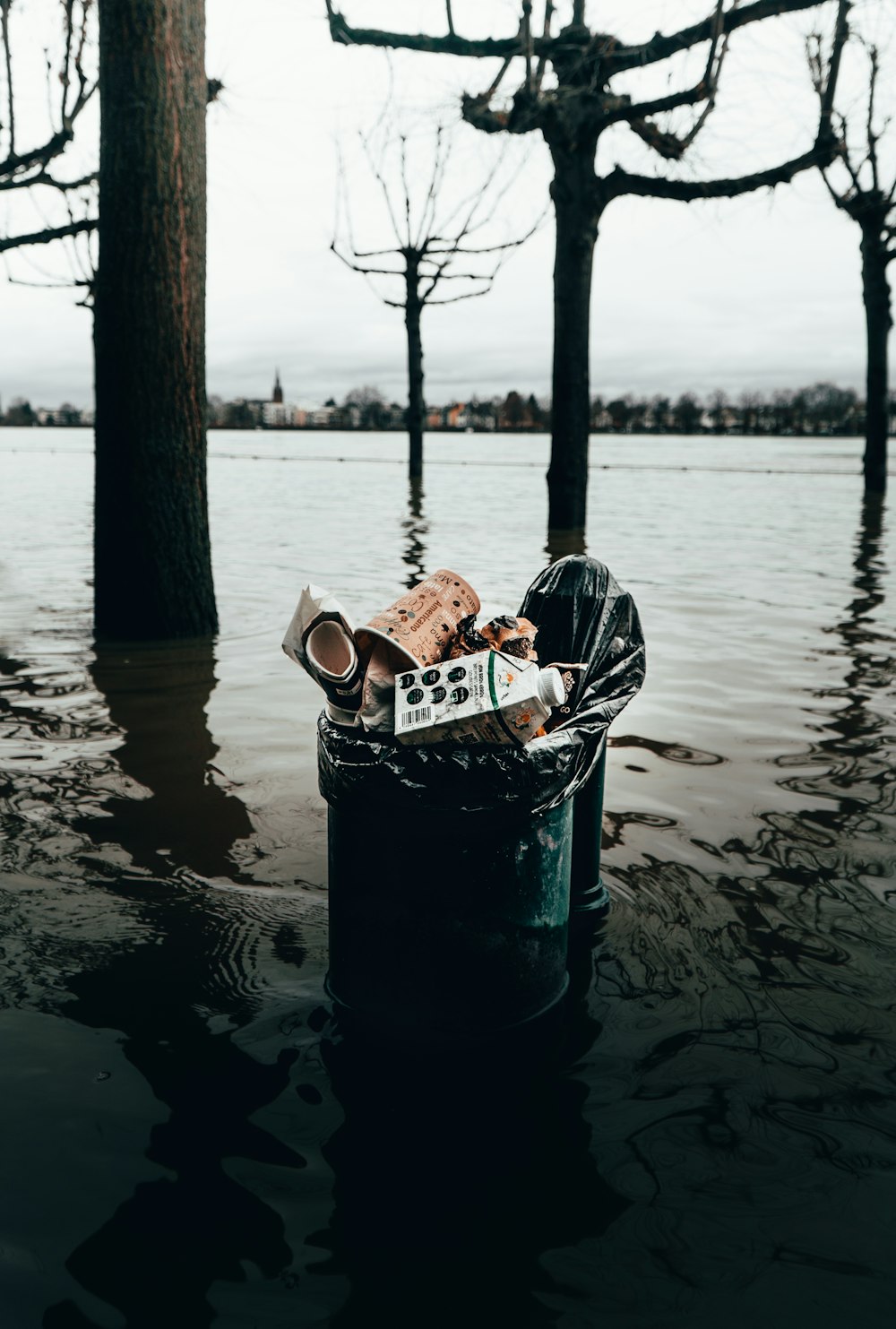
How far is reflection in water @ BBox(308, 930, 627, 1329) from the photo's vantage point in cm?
180

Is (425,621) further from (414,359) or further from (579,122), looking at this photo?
(414,359)

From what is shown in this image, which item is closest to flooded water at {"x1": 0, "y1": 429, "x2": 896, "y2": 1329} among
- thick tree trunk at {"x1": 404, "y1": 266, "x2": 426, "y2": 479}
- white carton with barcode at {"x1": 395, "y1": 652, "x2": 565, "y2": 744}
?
white carton with barcode at {"x1": 395, "y1": 652, "x2": 565, "y2": 744}

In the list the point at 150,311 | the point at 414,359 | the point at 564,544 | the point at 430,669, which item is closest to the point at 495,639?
the point at 430,669

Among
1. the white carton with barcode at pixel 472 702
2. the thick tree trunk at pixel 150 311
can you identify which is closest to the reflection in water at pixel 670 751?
the white carton with barcode at pixel 472 702

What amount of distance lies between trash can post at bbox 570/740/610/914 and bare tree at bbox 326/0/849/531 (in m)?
9.41

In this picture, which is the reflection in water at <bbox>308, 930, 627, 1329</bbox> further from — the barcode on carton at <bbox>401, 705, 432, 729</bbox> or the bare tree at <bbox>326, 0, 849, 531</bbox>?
the bare tree at <bbox>326, 0, 849, 531</bbox>

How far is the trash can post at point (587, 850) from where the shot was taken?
9.99 feet

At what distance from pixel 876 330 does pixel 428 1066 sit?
826 inches

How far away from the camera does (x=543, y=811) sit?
237 centimetres

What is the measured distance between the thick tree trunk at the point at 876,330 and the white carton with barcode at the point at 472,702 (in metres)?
20.7

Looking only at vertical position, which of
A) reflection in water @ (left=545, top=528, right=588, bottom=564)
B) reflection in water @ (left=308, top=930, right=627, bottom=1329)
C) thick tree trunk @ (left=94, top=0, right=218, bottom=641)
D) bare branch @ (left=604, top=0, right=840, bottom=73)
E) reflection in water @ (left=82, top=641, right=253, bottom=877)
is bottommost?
reflection in water @ (left=308, top=930, right=627, bottom=1329)

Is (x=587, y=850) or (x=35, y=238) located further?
(x=35, y=238)

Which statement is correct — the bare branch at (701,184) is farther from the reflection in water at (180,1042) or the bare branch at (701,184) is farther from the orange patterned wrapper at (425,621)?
the orange patterned wrapper at (425,621)

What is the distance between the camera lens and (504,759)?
2225mm
